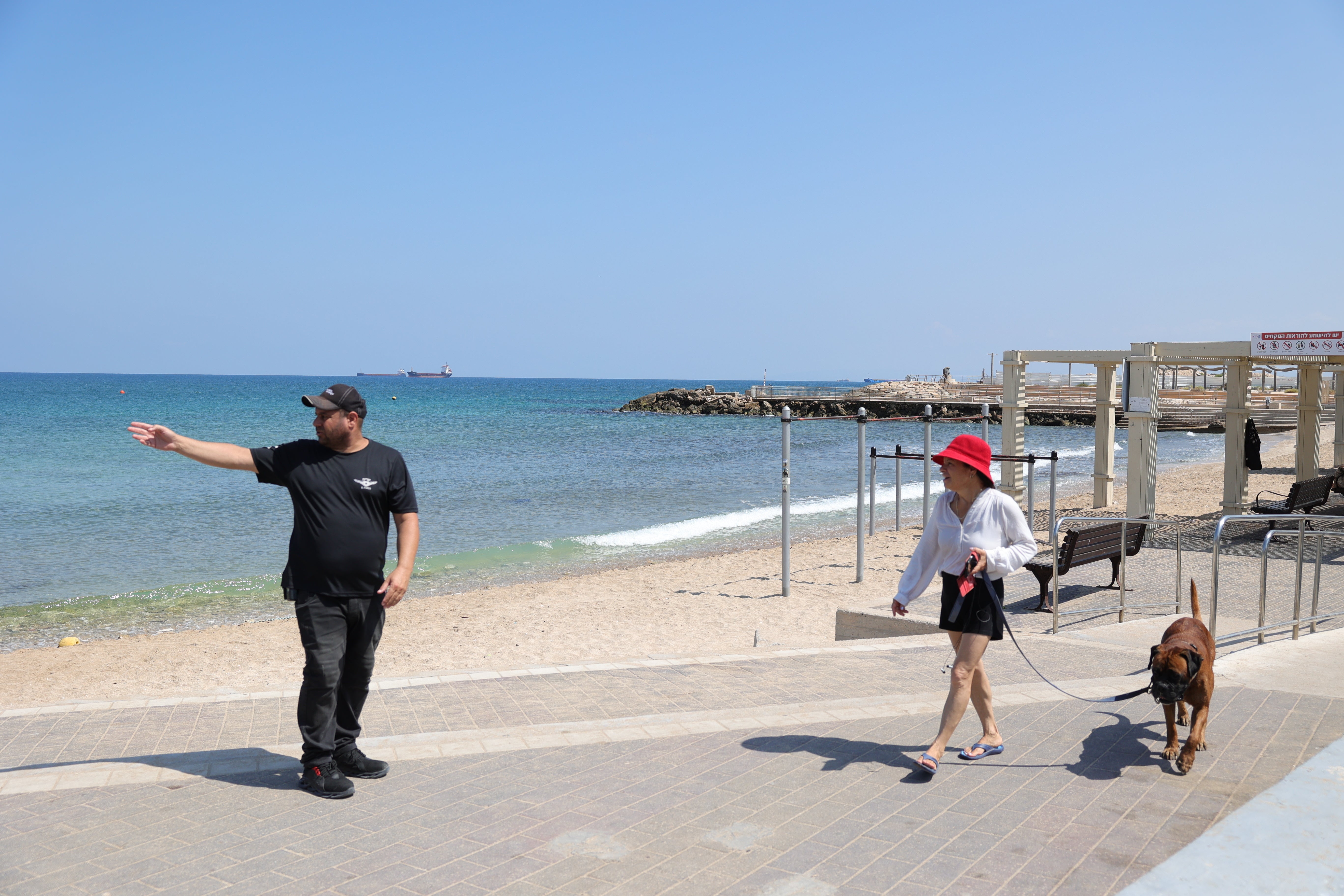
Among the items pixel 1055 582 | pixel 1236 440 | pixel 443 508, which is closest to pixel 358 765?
pixel 1055 582

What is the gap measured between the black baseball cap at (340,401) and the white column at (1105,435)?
1614 centimetres

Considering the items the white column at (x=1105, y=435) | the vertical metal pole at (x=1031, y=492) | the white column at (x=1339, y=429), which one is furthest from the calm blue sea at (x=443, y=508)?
the white column at (x=1339, y=429)

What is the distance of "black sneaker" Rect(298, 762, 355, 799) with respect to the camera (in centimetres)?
389

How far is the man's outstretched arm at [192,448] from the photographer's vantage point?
375 centimetres

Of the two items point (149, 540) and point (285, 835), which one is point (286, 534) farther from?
point (285, 835)

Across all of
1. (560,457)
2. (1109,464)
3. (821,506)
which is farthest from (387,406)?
(1109,464)

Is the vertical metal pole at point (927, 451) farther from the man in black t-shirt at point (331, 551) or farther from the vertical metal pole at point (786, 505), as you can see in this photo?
the man in black t-shirt at point (331, 551)

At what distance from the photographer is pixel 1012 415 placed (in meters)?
17.0

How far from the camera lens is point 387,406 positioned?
317ft

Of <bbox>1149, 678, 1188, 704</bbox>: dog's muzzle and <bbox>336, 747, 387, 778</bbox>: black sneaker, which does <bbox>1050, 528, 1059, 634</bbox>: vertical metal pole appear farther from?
<bbox>336, 747, 387, 778</bbox>: black sneaker

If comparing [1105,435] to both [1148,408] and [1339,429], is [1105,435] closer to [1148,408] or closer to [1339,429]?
[1148,408]

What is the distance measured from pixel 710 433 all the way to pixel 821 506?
3388cm

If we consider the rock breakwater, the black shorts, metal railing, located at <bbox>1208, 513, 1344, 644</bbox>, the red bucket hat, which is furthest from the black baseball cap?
the rock breakwater

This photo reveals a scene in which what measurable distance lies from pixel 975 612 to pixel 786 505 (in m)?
7.05
